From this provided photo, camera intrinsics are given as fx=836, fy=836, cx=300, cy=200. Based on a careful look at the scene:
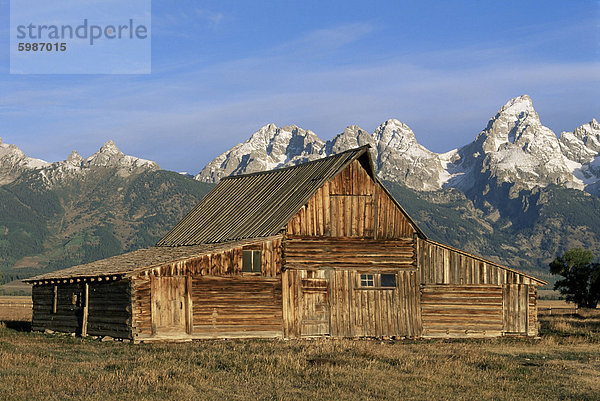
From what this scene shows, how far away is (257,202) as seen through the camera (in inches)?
1781

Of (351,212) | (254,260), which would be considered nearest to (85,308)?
(254,260)

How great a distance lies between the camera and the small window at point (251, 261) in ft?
125

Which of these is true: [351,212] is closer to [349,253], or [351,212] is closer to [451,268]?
[349,253]

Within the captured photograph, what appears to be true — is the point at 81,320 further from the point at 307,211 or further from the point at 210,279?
the point at 307,211

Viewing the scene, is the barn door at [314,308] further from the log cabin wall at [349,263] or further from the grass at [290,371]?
the grass at [290,371]

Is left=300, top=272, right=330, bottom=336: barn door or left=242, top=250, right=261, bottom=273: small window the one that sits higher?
left=242, top=250, right=261, bottom=273: small window

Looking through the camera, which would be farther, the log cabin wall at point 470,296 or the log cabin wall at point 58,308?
the log cabin wall at point 470,296

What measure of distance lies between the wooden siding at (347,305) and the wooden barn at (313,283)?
48 mm

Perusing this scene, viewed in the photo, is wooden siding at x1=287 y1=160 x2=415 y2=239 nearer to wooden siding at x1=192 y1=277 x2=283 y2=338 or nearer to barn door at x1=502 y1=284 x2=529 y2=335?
wooden siding at x1=192 y1=277 x2=283 y2=338

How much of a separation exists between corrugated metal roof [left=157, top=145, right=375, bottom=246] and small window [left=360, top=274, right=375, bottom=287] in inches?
185

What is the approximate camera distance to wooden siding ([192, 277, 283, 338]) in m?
37.1

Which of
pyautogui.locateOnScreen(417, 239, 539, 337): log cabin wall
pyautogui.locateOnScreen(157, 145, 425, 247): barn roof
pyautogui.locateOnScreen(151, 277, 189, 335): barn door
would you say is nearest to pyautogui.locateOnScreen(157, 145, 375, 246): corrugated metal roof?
pyautogui.locateOnScreen(157, 145, 425, 247): barn roof

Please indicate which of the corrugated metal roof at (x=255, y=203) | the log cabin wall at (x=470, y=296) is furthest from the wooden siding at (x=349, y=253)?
the corrugated metal roof at (x=255, y=203)

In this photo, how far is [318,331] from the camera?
1545 inches
